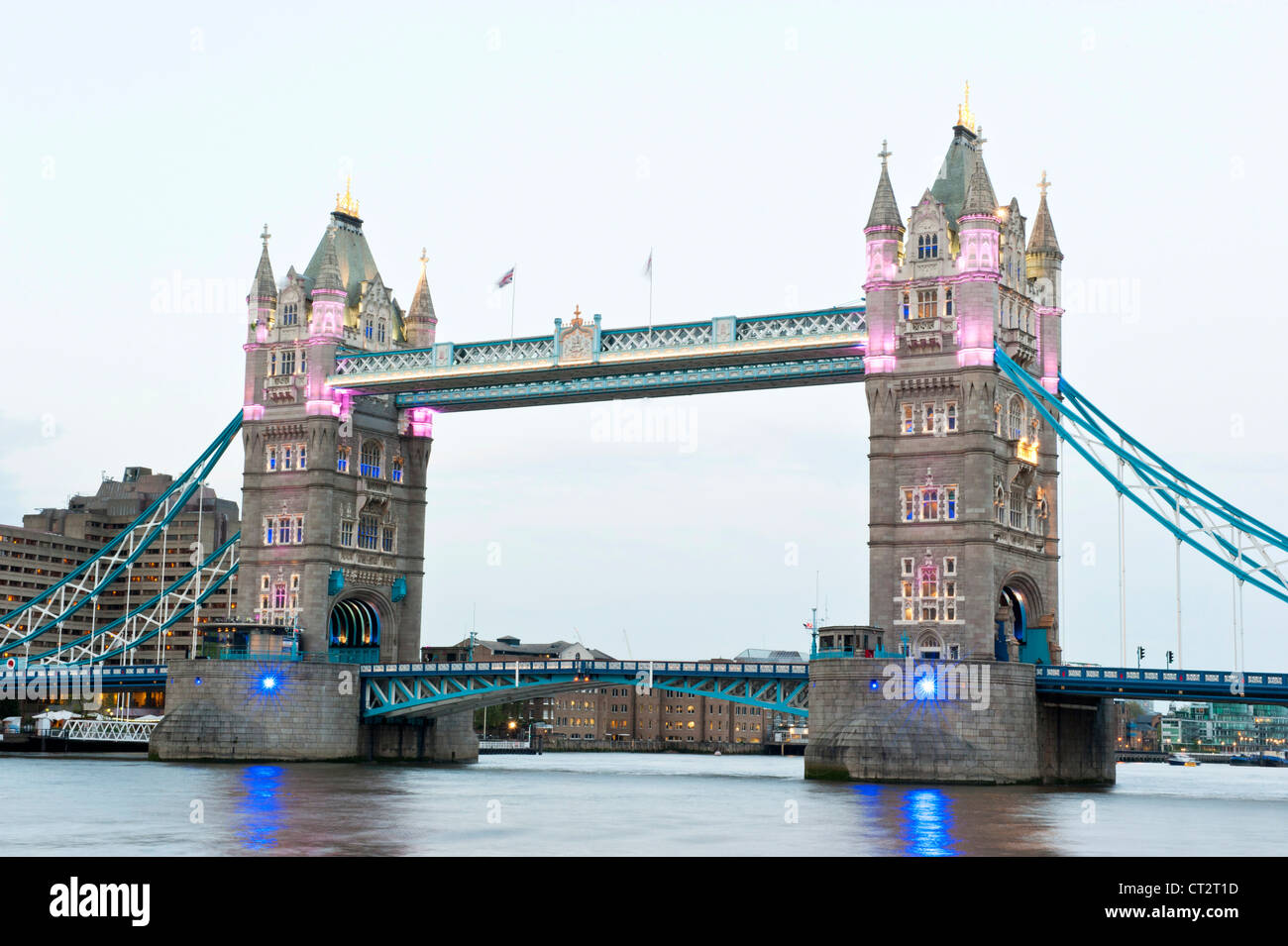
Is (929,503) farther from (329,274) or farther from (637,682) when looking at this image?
(329,274)

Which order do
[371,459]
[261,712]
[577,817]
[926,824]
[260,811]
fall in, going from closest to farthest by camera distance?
1. [926,824]
2. [260,811]
3. [577,817]
4. [261,712]
5. [371,459]

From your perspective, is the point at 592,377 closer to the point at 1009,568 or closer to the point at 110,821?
the point at 1009,568

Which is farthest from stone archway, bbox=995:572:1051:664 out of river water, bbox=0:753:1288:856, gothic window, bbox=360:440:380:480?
gothic window, bbox=360:440:380:480

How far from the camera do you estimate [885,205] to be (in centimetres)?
8469

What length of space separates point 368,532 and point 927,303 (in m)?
38.8

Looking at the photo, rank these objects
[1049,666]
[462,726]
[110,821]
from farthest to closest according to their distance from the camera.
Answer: [462,726], [1049,666], [110,821]

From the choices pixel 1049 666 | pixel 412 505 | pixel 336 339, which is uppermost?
pixel 336 339

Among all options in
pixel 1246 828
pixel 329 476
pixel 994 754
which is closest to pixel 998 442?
pixel 994 754

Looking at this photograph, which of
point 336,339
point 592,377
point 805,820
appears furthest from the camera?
point 336,339

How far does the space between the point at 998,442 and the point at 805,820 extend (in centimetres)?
3462

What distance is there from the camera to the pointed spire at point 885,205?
84250mm

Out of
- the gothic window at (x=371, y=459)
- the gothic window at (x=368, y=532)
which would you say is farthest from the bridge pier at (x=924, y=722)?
the gothic window at (x=371, y=459)

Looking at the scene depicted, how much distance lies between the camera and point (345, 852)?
38.0 m

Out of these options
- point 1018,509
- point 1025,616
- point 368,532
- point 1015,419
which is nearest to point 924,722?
point 1025,616
